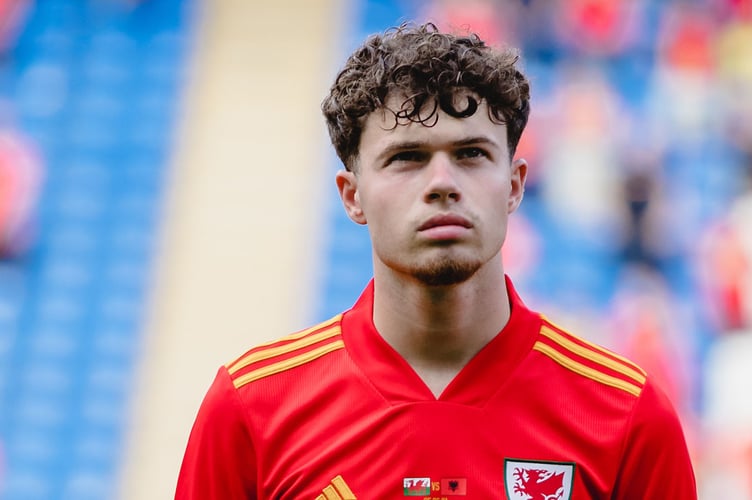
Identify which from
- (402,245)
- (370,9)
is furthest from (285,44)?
(402,245)

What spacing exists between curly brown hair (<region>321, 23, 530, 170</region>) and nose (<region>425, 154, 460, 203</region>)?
80 mm

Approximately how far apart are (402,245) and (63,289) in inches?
198

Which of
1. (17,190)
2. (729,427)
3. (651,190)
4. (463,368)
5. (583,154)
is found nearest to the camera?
(463,368)

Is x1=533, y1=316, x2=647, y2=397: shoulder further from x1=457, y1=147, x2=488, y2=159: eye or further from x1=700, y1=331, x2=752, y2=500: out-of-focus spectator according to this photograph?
x1=700, y1=331, x2=752, y2=500: out-of-focus spectator

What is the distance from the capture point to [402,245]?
179cm

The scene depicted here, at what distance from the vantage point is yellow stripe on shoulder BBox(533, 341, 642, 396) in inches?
71.2

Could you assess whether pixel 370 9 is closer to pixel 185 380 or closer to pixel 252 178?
pixel 252 178

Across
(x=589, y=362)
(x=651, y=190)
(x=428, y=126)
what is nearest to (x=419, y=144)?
(x=428, y=126)

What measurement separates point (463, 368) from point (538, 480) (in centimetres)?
24

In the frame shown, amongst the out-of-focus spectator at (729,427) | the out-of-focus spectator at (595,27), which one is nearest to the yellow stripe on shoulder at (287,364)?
the out-of-focus spectator at (729,427)

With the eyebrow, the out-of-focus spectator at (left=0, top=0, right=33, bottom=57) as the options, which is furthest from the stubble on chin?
the out-of-focus spectator at (left=0, top=0, right=33, bottom=57)

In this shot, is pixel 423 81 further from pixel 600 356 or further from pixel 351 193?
pixel 600 356

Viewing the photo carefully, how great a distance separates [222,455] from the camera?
72.5 inches

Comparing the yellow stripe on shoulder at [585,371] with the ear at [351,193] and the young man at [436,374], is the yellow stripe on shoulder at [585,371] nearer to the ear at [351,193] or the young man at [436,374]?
the young man at [436,374]
